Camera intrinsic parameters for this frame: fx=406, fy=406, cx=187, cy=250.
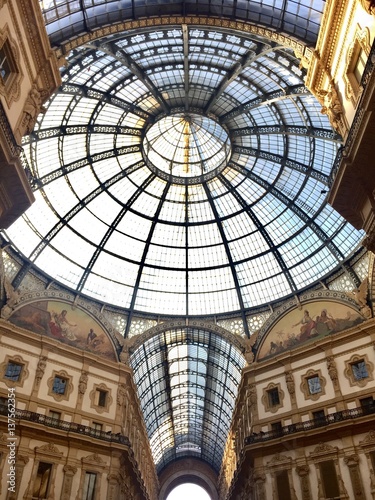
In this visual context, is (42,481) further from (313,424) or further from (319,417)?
(319,417)

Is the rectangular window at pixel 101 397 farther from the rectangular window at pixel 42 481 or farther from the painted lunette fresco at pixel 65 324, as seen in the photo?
the rectangular window at pixel 42 481

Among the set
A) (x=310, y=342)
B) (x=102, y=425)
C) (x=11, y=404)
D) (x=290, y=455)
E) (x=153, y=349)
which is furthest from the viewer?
(x=153, y=349)

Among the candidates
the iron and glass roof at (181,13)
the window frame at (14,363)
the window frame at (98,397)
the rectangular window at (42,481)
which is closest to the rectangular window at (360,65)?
the iron and glass roof at (181,13)

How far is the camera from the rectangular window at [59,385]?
94.4 ft

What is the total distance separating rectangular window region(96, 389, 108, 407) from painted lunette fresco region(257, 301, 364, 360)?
12.9m

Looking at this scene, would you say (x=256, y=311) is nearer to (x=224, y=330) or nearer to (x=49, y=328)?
(x=224, y=330)

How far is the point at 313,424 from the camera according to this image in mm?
27125

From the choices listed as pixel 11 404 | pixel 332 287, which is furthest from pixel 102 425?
pixel 332 287

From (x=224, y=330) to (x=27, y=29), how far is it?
94.3 feet

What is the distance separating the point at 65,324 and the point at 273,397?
1735 centimetres

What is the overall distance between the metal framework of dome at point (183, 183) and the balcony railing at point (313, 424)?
12.1 metres

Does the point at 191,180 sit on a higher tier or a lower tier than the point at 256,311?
higher

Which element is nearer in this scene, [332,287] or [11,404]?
[11,404]

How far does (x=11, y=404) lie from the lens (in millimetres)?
23953
